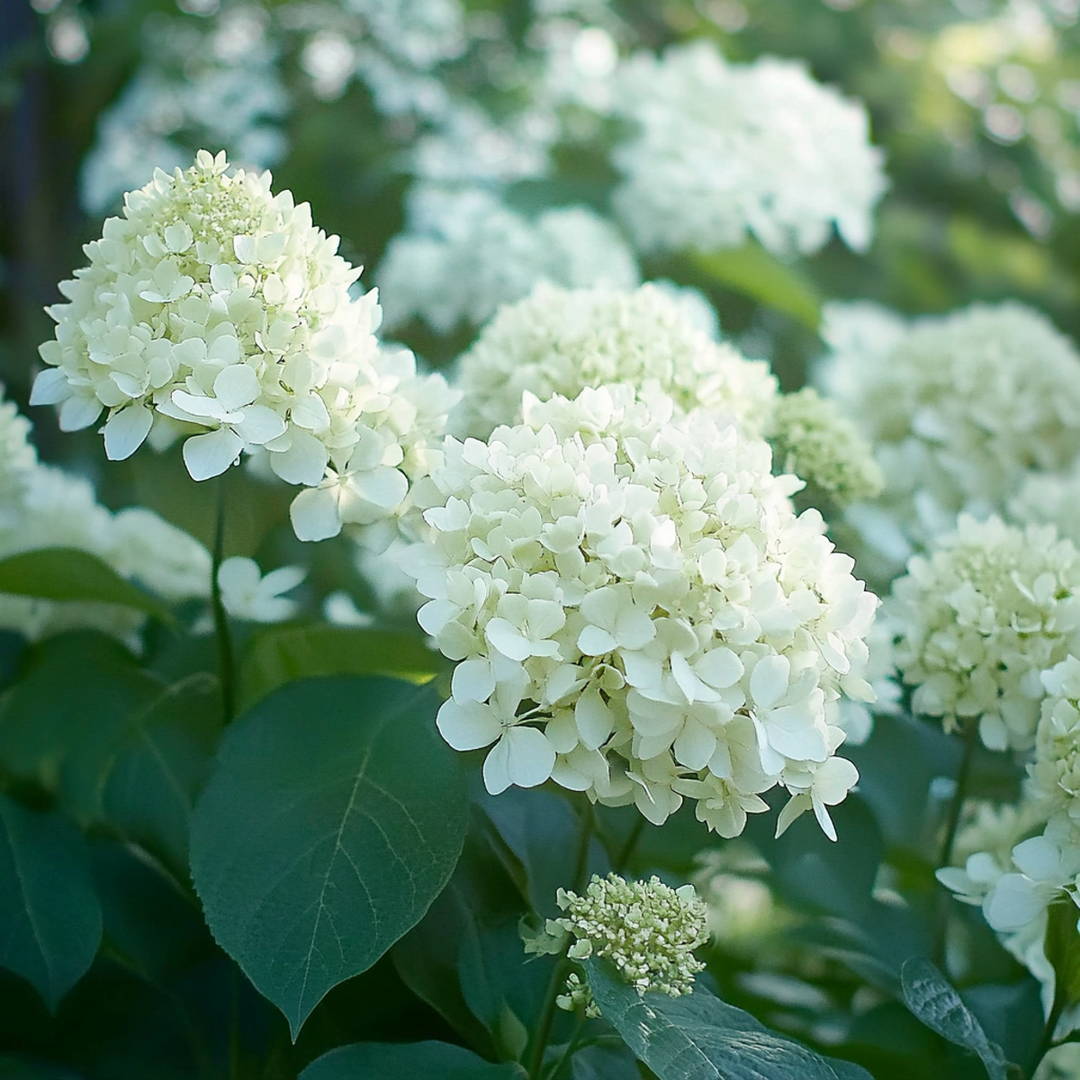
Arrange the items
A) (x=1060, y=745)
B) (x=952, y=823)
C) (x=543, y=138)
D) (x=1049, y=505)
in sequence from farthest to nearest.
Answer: (x=543, y=138)
(x=1049, y=505)
(x=952, y=823)
(x=1060, y=745)

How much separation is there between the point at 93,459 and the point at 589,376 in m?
0.89

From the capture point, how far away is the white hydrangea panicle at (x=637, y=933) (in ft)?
1.41

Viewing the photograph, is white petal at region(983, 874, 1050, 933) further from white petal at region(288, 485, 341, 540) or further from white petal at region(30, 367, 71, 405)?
white petal at region(30, 367, 71, 405)

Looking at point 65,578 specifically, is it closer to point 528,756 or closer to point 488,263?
point 528,756

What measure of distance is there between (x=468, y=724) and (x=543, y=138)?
3.95ft

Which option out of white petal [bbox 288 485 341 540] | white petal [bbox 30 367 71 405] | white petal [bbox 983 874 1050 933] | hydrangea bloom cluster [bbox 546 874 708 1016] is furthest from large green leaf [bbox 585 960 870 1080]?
white petal [bbox 30 367 71 405]

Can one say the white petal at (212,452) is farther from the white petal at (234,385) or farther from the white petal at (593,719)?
the white petal at (593,719)

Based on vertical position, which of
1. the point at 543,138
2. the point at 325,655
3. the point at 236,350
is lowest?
the point at 543,138

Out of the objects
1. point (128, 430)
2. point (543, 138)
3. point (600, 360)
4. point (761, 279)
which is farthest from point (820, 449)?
point (543, 138)

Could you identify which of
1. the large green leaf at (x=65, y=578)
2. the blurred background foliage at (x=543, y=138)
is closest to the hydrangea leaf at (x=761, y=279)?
the blurred background foliage at (x=543, y=138)

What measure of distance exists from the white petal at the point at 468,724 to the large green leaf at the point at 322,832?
0.20ft

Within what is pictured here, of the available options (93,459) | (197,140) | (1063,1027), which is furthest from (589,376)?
(197,140)

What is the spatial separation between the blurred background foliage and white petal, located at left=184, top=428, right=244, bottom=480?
0.76 feet

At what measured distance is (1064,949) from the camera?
535 mm
